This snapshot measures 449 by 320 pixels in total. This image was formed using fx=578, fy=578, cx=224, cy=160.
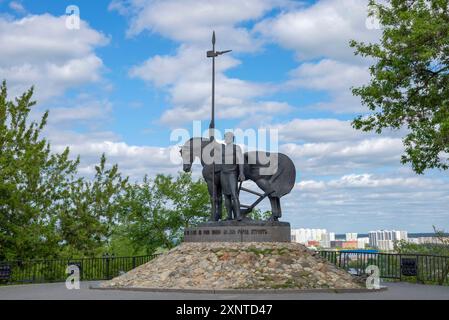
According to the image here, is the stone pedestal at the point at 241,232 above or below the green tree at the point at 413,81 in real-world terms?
below

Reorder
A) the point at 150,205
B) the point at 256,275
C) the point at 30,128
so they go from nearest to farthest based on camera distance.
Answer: the point at 256,275
the point at 30,128
the point at 150,205

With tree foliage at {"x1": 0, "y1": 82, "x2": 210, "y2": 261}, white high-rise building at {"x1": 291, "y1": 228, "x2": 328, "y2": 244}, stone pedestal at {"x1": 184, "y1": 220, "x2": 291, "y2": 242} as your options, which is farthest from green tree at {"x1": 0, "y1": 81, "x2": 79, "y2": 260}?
white high-rise building at {"x1": 291, "y1": 228, "x2": 328, "y2": 244}

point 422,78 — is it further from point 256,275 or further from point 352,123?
point 256,275

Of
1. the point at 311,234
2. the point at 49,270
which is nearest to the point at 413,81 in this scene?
the point at 49,270

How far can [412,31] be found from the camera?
20234 mm

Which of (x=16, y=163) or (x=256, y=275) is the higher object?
(x=16, y=163)

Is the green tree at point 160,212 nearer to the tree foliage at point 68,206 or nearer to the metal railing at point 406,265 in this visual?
the tree foliage at point 68,206

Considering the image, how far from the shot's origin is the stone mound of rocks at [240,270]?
15.6 meters

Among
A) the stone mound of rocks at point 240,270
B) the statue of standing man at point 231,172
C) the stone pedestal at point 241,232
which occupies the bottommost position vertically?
the stone mound of rocks at point 240,270

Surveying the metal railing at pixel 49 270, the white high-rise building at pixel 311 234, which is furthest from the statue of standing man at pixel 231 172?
the white high-rise building at pixel 311 234

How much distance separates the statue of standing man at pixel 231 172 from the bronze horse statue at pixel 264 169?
28 centimetres

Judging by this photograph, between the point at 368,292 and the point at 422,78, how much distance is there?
9357mm

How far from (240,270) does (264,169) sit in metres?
4.29

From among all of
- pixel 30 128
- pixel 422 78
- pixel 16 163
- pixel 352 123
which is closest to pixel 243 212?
pixel 352 123
